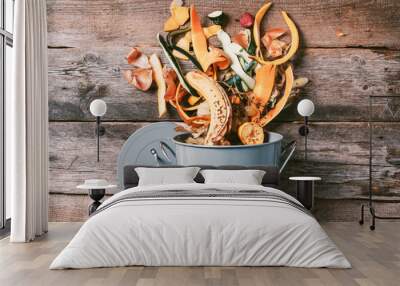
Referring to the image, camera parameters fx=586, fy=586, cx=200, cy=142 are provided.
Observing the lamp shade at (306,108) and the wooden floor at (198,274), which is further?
the lamp shade at (306,108)

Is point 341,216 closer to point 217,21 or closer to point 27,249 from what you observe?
point 217,21

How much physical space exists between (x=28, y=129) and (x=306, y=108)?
2.84 meters

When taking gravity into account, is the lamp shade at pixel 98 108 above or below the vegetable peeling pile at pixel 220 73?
below

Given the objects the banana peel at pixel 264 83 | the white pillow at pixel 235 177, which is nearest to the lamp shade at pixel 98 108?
the white pillow at pixel 235 177

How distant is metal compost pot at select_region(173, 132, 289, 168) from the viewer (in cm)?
618

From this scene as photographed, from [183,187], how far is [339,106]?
7.91 ft

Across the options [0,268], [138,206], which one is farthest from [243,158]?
[0,268]

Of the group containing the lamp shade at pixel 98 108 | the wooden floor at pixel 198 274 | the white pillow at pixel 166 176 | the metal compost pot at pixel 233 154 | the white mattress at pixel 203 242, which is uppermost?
the lamp shade at pixel 98 108

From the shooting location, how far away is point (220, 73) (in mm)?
6465

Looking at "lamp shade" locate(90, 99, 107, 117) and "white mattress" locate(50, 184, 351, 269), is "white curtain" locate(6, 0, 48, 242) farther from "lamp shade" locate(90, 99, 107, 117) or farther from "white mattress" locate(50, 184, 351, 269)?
"white mattress" locate(50, 184, 351, 269)

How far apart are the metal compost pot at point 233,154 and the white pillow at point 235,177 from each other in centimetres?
36

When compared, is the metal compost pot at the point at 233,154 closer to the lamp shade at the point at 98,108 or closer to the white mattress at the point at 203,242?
the lamp shade at the point at 98,108

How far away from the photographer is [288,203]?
176 inches

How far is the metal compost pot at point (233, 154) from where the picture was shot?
618 cm
